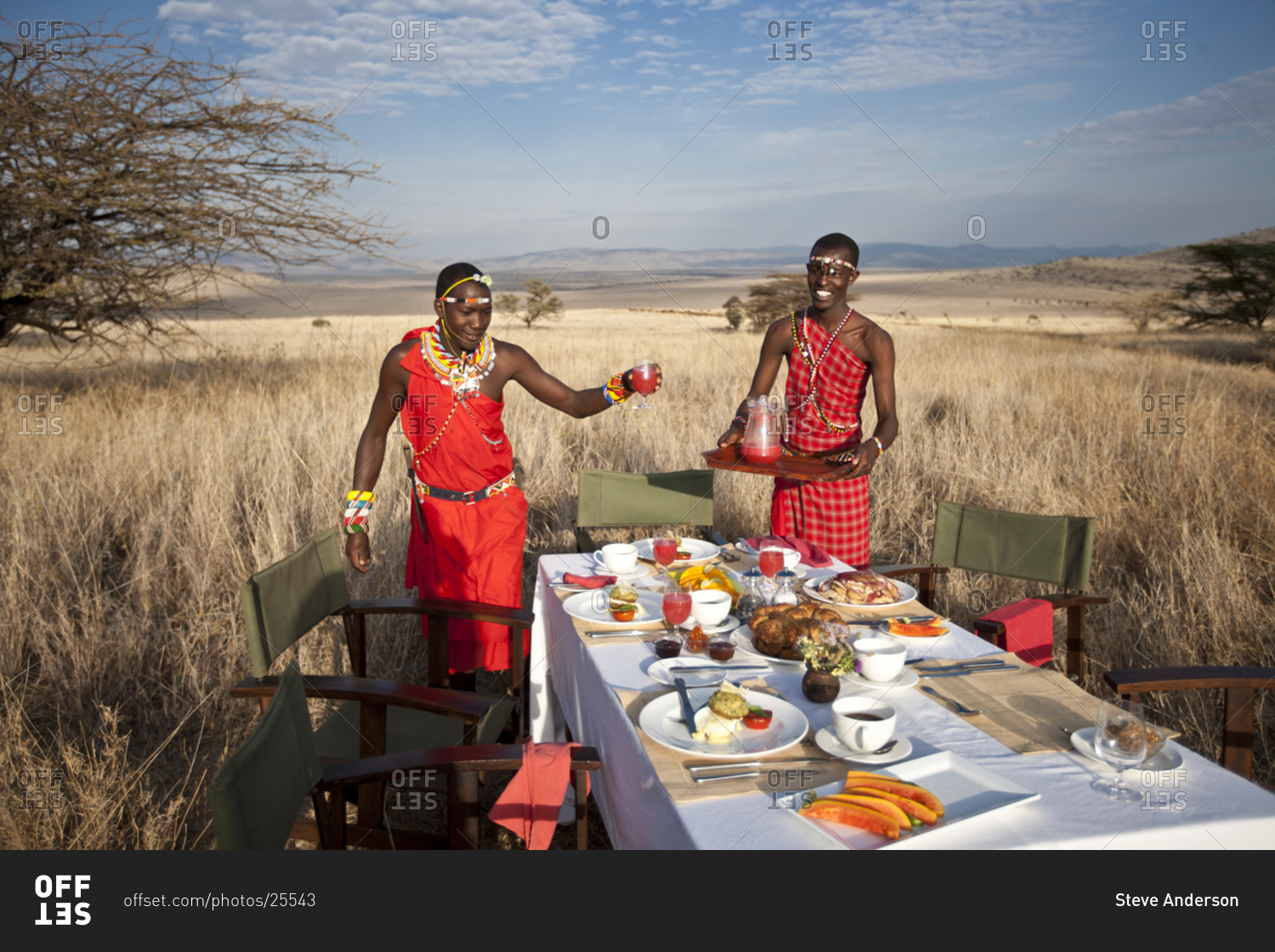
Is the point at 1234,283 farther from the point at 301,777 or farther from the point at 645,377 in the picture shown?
the point at 301,777

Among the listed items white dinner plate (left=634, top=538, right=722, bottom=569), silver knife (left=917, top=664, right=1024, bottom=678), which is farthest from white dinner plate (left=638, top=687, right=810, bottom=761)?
white dinner plate (left=634, top=538, right=722, bottom=569)

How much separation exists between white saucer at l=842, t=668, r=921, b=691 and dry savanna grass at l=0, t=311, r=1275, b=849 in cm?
205

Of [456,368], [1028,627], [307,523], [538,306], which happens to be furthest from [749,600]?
[538,306]

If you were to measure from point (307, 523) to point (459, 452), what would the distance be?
2429 mm

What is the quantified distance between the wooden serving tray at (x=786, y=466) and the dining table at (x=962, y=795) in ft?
3.31

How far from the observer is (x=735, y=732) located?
1.70 metres

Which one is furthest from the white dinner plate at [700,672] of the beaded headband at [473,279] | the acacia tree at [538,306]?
the acacia tree at [538,306]

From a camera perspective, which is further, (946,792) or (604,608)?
(604,608)

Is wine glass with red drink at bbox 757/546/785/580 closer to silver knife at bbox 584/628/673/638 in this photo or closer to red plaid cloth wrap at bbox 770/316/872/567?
silver knife at bbox 584/628/673/638

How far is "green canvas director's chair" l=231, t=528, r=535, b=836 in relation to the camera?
2373 mm

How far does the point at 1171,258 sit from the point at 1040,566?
235 feet

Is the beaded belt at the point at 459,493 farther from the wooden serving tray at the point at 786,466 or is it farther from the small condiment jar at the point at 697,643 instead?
the small condiment jar at the point at 697,643

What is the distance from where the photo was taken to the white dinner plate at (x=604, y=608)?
2.47 meters

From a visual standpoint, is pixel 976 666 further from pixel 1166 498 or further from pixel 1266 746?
pixel 1166 498
